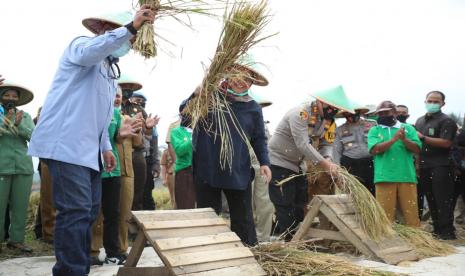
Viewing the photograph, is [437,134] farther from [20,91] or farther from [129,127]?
[20,91]

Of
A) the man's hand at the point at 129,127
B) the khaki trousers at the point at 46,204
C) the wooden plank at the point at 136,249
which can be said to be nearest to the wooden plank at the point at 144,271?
the wooden plank at the point at 136,249

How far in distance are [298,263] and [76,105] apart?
1910 mm

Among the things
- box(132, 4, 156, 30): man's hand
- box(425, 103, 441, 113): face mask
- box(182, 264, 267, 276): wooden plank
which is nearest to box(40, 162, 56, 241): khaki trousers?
box(182, 264, 267, 276): wooden plank

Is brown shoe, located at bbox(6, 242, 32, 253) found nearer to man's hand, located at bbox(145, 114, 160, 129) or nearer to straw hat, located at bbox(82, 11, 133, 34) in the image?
man's hand, located at bbox(145, 114, 160, 129)

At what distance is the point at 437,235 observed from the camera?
19.5 feet

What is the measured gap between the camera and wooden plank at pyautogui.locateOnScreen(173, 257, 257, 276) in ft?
9.17

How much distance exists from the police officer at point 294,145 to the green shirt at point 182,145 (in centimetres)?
106

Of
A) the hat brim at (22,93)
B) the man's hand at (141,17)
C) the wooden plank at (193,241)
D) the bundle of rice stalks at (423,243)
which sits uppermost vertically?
the man's hand at (141,17)

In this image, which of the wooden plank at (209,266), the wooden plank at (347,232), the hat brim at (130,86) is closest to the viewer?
the wooden plank at (209,266)

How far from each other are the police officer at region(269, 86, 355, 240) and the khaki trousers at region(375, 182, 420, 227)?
1102 millimetres

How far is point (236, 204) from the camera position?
3766 mm

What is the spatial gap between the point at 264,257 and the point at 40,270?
1.76 m

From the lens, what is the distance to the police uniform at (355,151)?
→ 663cm

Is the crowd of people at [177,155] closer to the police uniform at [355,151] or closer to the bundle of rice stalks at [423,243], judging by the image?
the police uniform at [355,151]
